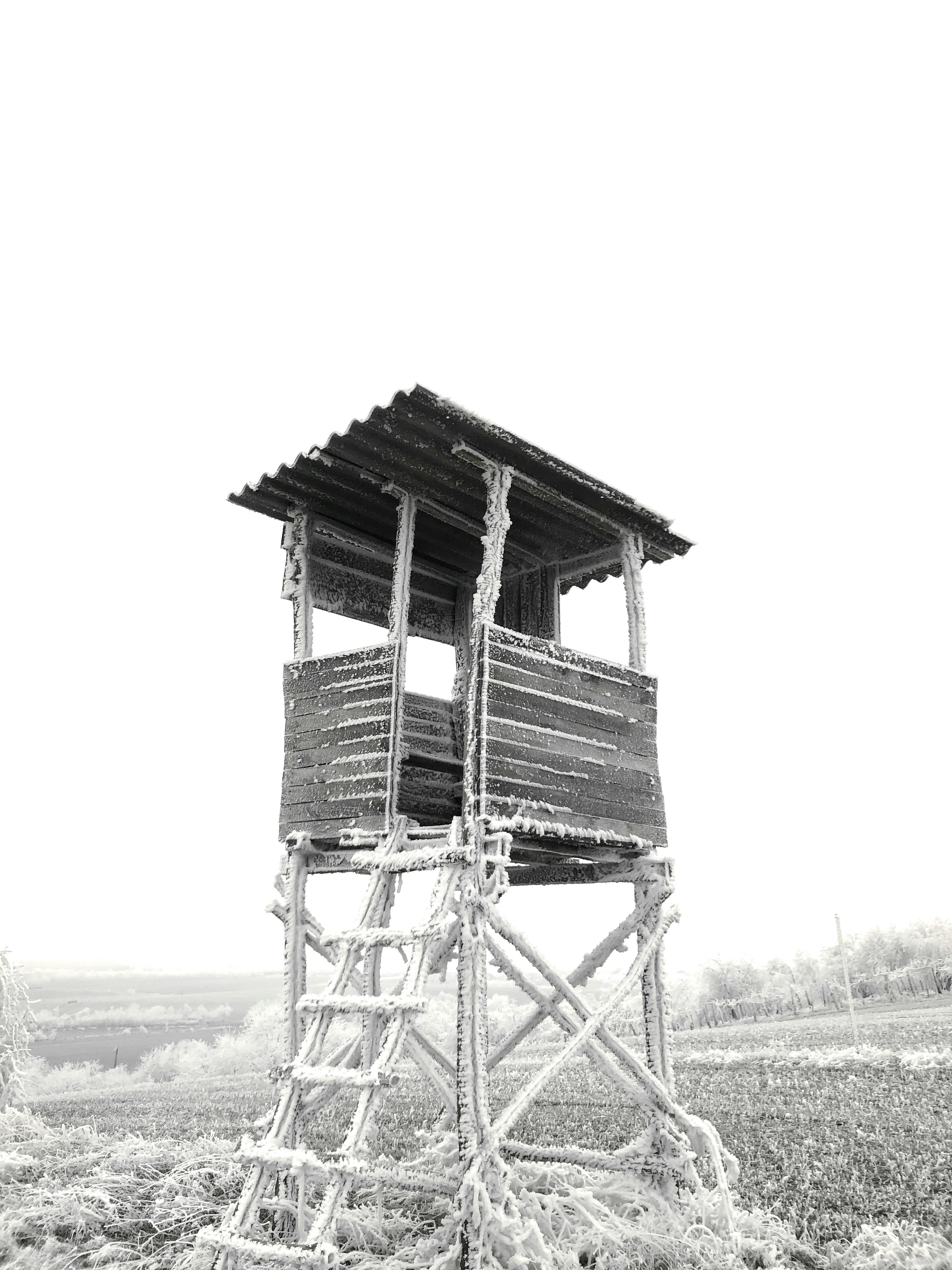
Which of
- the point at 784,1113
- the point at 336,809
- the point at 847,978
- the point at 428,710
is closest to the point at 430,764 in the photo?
the point at 428,710

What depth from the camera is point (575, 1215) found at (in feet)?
24.9

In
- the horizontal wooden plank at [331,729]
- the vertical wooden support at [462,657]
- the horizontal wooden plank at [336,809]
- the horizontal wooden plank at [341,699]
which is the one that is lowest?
the horizontal wooden plank at [336,809]

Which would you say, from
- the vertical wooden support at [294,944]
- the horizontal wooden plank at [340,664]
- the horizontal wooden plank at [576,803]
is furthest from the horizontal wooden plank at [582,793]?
the vertical wooden support at [294,944]

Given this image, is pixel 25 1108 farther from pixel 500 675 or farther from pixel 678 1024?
pixel 678 1024

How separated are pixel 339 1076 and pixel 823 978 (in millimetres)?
28011

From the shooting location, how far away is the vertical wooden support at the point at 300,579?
8.92 m

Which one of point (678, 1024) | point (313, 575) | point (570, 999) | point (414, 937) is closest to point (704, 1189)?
point (570, 999)

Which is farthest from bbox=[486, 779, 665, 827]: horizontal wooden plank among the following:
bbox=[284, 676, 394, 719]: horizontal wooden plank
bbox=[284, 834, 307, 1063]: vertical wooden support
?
bbox=[284, 834, 307, 1063]: vertical wooden support

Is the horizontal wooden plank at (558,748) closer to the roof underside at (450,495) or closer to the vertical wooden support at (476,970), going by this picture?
the vertical wooden support at (476,970)

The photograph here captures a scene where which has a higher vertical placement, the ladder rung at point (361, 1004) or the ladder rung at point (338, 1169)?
the ladder rung at point (361, 1004)

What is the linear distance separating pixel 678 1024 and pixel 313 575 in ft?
87.3

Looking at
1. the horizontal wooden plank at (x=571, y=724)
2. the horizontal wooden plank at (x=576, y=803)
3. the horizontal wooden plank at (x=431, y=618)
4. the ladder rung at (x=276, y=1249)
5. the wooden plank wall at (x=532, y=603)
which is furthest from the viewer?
the horizontal wooden plank at (x=431, y=618)

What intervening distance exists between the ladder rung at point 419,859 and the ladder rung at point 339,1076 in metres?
1.56

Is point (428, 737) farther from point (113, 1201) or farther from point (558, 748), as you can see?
point (113, 1201)
